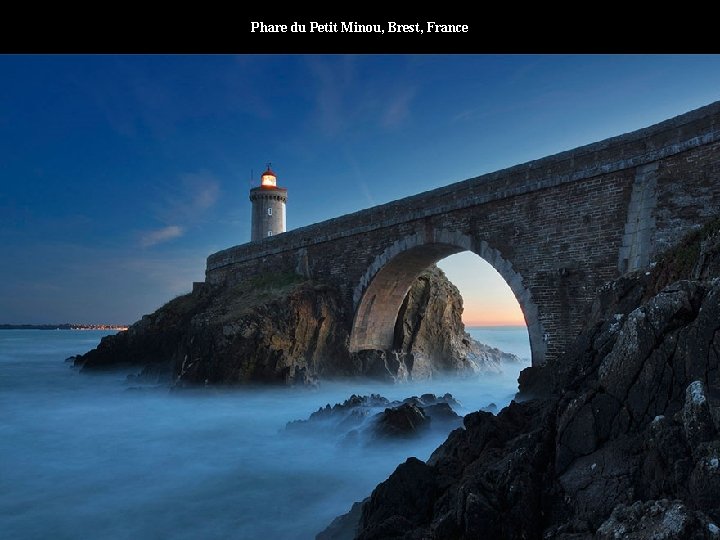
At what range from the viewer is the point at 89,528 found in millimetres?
7148

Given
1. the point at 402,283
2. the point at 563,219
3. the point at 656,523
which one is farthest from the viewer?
the point at 402,283

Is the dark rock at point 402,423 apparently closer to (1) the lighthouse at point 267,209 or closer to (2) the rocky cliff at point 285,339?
(2) the rocky cliff at point 285,339

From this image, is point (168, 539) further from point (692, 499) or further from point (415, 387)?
point (415, 387)

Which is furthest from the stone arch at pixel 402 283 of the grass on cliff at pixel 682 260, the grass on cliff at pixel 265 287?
the grass on cliff at pixel 682 260

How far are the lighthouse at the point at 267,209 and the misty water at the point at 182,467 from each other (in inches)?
738

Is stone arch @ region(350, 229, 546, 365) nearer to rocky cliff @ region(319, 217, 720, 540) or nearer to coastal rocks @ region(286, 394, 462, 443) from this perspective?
coastal rocks @ region(286, 394, 462, 443)

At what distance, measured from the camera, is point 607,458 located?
13.3 feet

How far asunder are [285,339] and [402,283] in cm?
544

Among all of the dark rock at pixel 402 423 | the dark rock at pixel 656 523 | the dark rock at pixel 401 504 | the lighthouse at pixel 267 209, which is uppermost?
the lighthouse at pixel 267 209

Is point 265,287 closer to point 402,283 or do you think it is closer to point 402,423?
point 402,283

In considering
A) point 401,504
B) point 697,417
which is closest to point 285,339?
point 401,504

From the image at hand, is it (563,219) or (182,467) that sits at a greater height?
(563,219)

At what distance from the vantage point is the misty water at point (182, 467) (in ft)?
24.0

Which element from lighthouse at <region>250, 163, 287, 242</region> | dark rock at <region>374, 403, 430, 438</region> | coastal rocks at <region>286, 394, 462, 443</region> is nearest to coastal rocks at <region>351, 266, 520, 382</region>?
coastal rocks at <region>286, 394, 462, 443</region>
